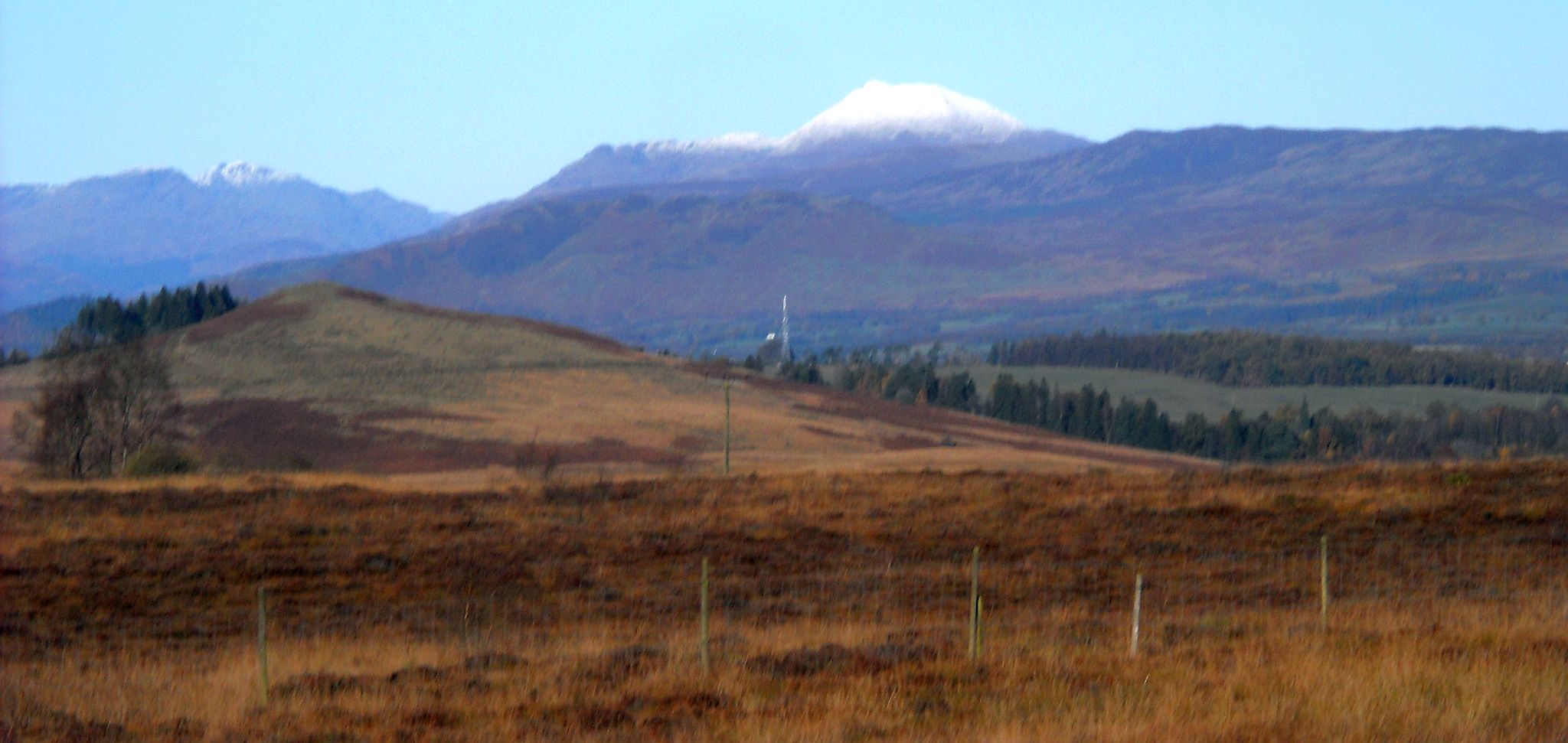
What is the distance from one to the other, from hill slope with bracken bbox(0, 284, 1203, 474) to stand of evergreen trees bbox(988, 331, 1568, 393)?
64.8 metres

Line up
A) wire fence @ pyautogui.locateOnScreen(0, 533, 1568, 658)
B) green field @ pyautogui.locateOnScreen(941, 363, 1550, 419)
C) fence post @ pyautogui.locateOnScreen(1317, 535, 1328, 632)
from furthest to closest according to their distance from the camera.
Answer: green field @ pyautogui.locateOnScreen(941, 363, 1550, 419) → wire fence @ pyautogui.locateOnScreen(0, 533, 1568, 658) → fence post @ pyautogui.locateOnScreen(1317, 535, 1328, 632)

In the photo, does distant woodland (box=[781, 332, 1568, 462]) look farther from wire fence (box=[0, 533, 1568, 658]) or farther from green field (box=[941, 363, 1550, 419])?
wire fence (box=[0, 533, 1568, 658])

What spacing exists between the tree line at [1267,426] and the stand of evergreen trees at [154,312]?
134ft

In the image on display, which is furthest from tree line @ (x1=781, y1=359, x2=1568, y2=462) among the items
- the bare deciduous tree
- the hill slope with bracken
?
the bare deciduous tree

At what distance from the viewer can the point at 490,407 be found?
250 feet

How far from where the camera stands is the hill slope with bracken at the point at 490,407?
208 feet

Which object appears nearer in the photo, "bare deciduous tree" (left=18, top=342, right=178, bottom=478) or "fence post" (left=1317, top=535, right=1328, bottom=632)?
"fence post" (left=1317, top=535, right=1328, bottom=632)

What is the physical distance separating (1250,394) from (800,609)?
123 m

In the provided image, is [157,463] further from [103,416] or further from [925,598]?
[925,598]

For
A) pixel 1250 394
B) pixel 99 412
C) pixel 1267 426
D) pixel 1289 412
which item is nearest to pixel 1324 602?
pixel 99 412

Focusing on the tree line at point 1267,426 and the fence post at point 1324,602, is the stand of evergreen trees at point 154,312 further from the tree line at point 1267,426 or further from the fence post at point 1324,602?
the fence post at point 1324,602

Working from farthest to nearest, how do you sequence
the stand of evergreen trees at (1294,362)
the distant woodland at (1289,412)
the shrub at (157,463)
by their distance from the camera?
the stand of evergreen trees at (1294,362)
the distant woodland at (1289,412)
the shrub at (157,463)

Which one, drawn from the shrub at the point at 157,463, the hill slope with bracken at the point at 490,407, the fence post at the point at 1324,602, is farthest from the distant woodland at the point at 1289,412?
the fence post at the point at 1324,602

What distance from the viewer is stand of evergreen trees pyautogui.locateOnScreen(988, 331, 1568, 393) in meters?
136
